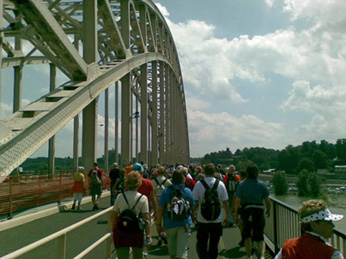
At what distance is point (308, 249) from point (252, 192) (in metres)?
3.13

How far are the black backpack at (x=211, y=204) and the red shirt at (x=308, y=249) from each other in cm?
248

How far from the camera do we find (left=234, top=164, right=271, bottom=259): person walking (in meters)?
5.45

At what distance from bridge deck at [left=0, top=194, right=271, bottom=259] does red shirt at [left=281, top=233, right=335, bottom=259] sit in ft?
6.90

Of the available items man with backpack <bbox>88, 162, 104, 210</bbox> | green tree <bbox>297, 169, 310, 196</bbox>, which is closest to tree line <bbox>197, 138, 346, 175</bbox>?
green tree <bbox>297, 169, 310, 196</bbox>

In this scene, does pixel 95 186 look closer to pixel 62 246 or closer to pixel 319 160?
pixel 62 246

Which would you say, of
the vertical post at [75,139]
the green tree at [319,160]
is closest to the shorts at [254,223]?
the vertical post at [75,139]

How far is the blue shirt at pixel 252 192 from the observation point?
5488mm

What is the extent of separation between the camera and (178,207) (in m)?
4.80

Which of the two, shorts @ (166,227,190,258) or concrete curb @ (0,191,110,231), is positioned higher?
shorts @ (166,227,190,258)

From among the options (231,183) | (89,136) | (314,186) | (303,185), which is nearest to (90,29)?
(89,136)

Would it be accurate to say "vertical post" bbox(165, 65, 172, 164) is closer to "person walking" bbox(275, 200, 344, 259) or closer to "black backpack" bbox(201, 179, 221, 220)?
"black backpack" bbox(201, 179, 221, 220)

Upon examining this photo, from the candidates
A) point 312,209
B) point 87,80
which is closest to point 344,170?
point 87,80

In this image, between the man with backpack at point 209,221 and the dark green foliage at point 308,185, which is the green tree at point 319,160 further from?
the man with backpack at point 209,221

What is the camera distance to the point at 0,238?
25.7 ft
